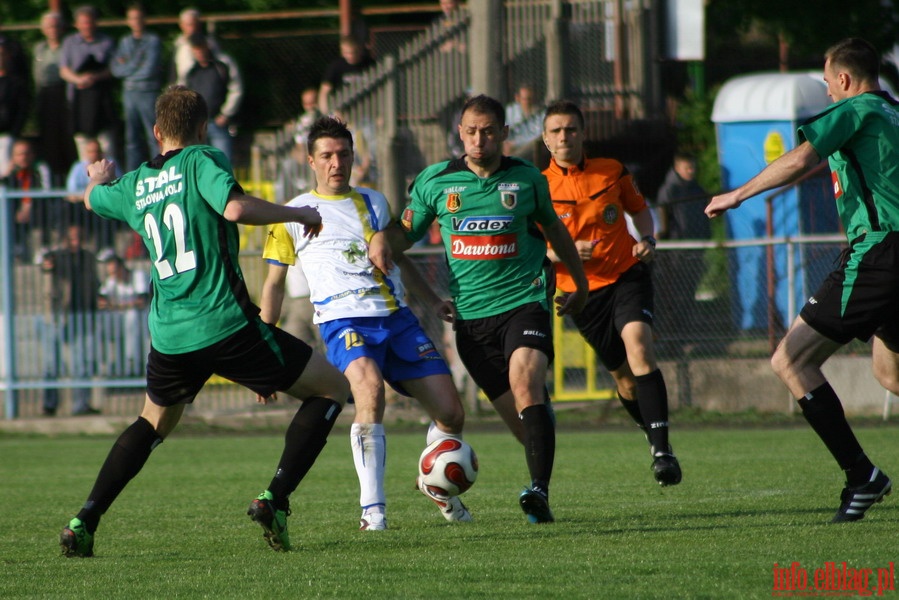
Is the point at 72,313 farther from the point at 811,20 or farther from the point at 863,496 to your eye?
the point at 811,20

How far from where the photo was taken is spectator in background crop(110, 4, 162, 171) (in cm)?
1756

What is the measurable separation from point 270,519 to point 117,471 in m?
0.78

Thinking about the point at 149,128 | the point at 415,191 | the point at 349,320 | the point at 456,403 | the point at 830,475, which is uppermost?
the point at 149,128

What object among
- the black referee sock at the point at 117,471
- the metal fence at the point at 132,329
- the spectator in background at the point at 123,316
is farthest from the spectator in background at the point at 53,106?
the black referee sock at the point at 117,471

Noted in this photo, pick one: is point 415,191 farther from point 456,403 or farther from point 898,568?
point 898,568

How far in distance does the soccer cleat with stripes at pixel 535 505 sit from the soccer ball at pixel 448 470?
1.20 ft

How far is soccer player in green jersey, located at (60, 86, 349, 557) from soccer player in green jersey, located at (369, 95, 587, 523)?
3.61ft

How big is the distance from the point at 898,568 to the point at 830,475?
12.5ft

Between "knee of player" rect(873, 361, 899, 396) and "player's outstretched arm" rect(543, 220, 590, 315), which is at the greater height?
"player's outstretched arm" rect(543, 220, 590, 315)

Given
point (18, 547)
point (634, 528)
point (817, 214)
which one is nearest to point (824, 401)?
point (634, 528)

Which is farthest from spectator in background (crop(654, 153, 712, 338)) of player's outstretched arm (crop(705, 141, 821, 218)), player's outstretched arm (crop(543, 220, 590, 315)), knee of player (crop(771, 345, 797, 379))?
player's outstretched arm (crop(705, 141, 821, 218))

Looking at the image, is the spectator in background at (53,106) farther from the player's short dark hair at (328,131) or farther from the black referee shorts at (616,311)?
the player's short dark hair at (328,131)

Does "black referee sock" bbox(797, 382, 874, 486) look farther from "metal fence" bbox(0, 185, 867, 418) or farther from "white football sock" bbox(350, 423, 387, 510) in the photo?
"metal fence" bbox(0, 185, 867, 418)

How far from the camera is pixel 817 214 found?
54.8ft
